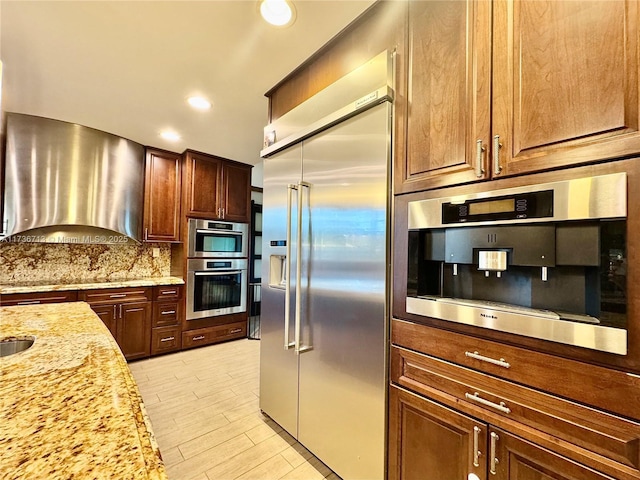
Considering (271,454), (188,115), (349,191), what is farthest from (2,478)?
(188,115)

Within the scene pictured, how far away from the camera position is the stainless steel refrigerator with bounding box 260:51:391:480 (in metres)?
1.40

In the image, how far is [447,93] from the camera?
3.95 ft

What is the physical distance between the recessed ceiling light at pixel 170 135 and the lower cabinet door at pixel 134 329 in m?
1.85

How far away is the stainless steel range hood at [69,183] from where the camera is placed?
2.73 meters

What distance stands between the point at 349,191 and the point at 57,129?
10.2 feet

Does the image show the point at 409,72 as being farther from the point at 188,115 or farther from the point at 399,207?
the point at 188,115

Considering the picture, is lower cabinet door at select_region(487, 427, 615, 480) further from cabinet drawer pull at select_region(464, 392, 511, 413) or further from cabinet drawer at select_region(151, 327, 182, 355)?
cabinet drawer at select_region(151, 327, 182, 355)

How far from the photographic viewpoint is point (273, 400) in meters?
2.06

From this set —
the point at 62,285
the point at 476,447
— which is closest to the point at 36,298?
the point at 62,285

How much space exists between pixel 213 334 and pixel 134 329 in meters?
0.91

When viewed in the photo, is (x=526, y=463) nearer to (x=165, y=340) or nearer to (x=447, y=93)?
(x=447, y=93)

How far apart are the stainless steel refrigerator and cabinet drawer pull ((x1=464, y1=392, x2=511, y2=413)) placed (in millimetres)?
376

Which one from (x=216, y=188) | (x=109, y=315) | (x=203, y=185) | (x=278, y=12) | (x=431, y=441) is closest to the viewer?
(x=431, y=441)

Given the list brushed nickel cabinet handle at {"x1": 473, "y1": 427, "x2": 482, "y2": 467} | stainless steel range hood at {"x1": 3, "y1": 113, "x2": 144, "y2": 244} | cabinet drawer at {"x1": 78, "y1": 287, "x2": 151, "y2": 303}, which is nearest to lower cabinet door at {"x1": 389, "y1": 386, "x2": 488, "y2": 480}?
brushed nickel cabinet handle at {"x1": 473, "y1": 427, "x2": 482, "y2": 467}
